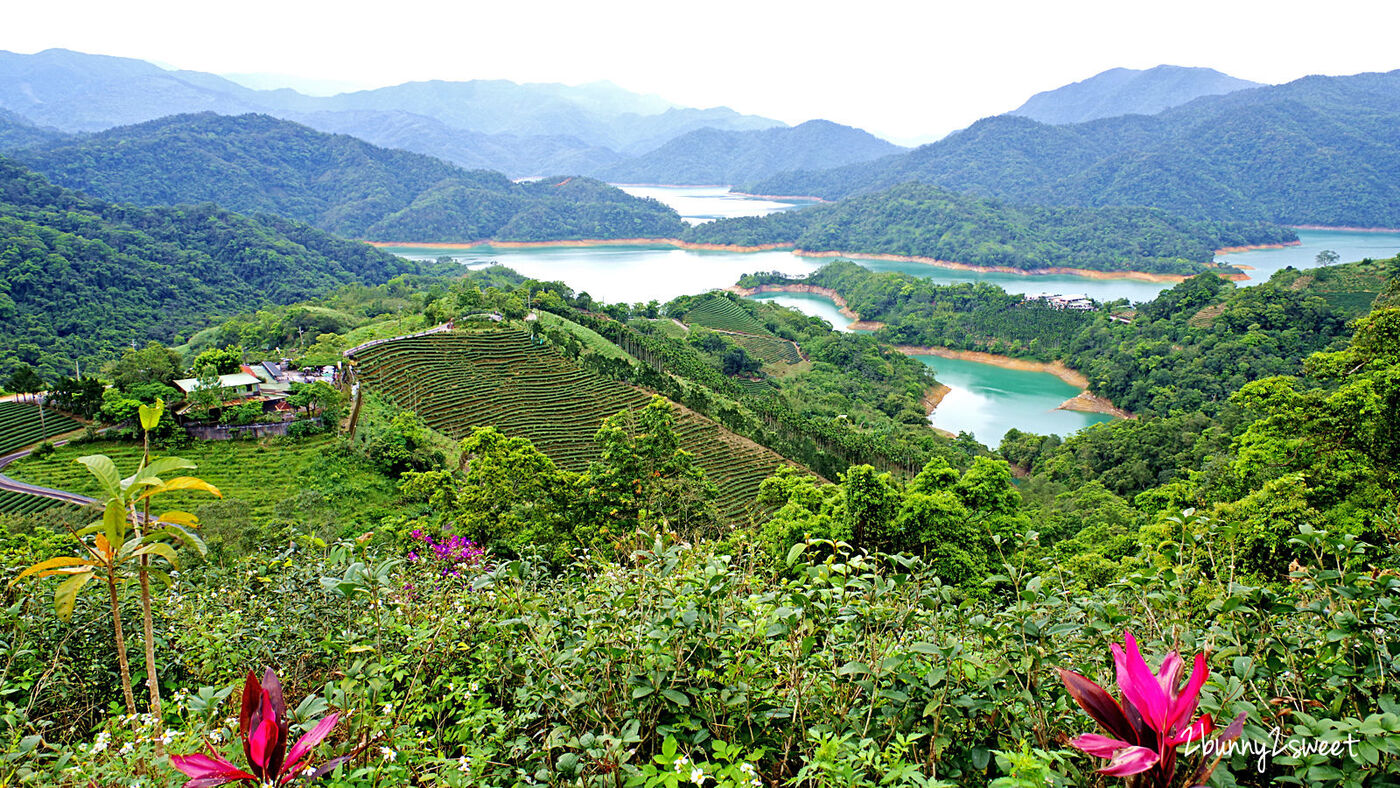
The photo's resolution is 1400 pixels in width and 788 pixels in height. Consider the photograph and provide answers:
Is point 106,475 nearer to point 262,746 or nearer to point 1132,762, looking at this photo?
point 262,746

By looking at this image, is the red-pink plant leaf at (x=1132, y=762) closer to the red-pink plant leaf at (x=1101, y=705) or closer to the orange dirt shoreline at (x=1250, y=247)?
the red-pink plant leaf at (x=1101, y=705)

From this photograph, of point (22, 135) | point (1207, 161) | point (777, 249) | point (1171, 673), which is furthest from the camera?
point (22, 135)

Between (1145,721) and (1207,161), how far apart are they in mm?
165961

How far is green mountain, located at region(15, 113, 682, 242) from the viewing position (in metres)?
109

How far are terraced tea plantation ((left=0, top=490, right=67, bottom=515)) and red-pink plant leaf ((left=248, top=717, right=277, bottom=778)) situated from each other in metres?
21.2

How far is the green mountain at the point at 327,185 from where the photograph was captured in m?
109

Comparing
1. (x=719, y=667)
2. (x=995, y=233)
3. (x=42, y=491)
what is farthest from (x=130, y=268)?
(x=995, y=233)

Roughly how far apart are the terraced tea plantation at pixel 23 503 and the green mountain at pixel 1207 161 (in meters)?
142

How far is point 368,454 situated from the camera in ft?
68.2

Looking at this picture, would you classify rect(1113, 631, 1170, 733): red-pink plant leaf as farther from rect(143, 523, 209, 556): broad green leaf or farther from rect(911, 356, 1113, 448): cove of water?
rect(911, 356, 1113, 448): cove of water

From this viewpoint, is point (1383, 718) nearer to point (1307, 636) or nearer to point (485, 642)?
point (1307, 636)

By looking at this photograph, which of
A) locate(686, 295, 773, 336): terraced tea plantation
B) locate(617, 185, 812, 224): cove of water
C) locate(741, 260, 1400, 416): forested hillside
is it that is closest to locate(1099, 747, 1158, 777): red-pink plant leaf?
locate(741, 260, 1400, 416): forested hillside

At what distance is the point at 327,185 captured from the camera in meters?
128

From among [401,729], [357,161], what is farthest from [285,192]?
[401,729]
